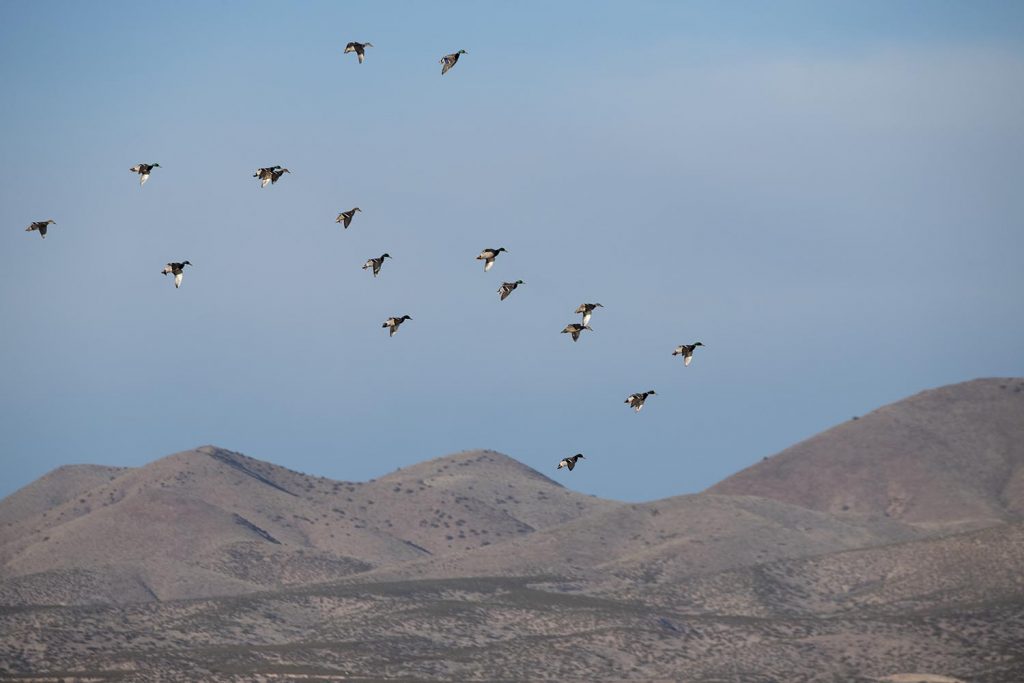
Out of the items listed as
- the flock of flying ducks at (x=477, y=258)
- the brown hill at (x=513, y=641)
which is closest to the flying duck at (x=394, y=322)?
the flock of flying ducks at (x=477, y=258)

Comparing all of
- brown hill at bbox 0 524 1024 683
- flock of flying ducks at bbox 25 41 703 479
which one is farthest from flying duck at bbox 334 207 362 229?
brown hill at bbox 0 524 1024 683

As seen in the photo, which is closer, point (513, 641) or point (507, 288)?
point (507, 288)

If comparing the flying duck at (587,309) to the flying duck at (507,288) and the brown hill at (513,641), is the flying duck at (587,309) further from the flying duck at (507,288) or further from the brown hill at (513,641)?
the brown hill at (513,641)

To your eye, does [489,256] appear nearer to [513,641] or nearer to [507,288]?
[507,288]

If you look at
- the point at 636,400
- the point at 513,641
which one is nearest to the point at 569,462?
the point at 636,400

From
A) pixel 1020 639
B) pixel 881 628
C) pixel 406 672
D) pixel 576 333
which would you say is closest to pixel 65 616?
pixel 406 672

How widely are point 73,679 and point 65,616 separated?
3540 centimetres

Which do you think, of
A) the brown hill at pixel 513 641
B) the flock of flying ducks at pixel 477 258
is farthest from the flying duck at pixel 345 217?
the brown hill at pixel 513 641

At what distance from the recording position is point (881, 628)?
175 meters

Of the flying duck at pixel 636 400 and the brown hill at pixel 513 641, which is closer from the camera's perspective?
the flying duck at pixel 636 400

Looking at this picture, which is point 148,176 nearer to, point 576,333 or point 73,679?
point 576,333

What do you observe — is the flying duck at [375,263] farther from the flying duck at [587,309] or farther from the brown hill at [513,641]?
the brown hill at [513,641]

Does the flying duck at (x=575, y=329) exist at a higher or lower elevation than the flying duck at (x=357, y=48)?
lower

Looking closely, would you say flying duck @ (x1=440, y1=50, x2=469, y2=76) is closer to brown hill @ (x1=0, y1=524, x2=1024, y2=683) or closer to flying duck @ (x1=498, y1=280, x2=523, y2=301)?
flying duck @ (x1=498, y1=280, x2=523, y2=301)
